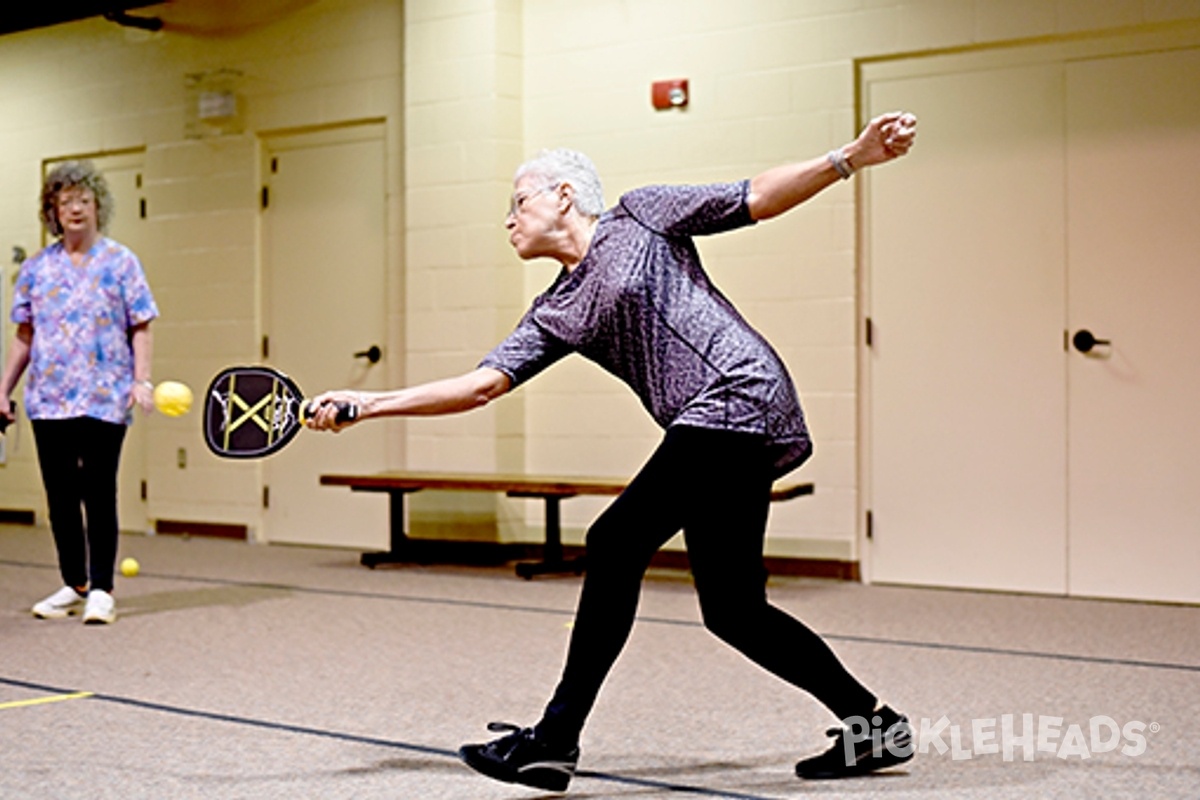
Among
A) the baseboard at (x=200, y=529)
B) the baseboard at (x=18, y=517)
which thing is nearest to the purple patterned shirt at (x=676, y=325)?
Answer: the baseboard at (x=200, y=529)

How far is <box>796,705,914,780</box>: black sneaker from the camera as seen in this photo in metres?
3.00

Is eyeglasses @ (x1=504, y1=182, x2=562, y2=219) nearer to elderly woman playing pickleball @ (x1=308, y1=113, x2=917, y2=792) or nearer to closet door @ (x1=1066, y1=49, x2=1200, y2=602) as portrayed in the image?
elderly woman playing pickleball @ (x1=308, y1=113, x2=917, y2=792)

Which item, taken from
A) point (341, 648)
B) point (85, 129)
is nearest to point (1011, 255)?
point (341, 648)

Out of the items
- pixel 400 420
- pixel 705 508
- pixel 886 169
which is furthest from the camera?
pixel 400 420

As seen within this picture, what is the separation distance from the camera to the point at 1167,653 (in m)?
4.55

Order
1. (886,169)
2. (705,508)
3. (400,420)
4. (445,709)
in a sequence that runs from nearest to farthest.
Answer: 1. (705,508)
2. (445,709)
3. (886,169)
4. (400,420)

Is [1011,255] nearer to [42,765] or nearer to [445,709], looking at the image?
[445,709]

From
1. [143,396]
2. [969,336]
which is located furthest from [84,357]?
[969,336]

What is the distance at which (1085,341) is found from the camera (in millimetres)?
5855

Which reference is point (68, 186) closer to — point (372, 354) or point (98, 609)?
point (98, 609)

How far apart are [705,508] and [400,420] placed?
491cm

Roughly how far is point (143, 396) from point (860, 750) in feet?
9.64

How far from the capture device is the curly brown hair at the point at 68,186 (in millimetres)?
5051
